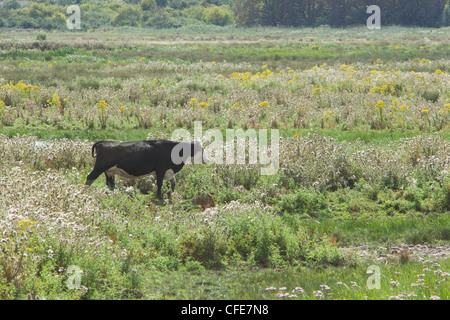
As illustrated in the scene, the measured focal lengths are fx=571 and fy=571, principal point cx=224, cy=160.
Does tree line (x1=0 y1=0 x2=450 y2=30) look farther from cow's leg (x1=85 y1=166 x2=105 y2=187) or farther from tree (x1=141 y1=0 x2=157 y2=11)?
cow's leg (x1=85 y1=166 x2=105 y2=187)

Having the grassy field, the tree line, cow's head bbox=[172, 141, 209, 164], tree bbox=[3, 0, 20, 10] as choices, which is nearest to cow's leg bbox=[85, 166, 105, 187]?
the grassy field

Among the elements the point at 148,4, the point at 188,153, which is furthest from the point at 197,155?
the point at 148,4

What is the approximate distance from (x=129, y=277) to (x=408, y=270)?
10.3 feet

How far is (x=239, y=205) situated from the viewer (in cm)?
851

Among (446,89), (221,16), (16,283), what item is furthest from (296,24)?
(16,283)

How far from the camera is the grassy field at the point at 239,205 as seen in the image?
6195 millimetres

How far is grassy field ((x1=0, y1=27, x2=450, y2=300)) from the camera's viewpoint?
20.3 ft

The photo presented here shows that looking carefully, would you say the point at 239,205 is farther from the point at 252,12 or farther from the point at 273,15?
the point at 252,12

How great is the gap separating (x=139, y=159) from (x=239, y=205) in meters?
2.02

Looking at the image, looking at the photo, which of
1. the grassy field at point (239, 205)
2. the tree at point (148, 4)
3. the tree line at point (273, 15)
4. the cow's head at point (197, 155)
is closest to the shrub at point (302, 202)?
the grassy field at point (239, 205)

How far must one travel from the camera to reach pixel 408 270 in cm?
644

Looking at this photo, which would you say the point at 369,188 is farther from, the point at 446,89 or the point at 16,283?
the point at 446,89

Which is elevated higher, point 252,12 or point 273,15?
point 252,12

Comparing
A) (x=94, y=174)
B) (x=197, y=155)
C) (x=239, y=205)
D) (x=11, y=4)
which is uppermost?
(x=11, y=4)
